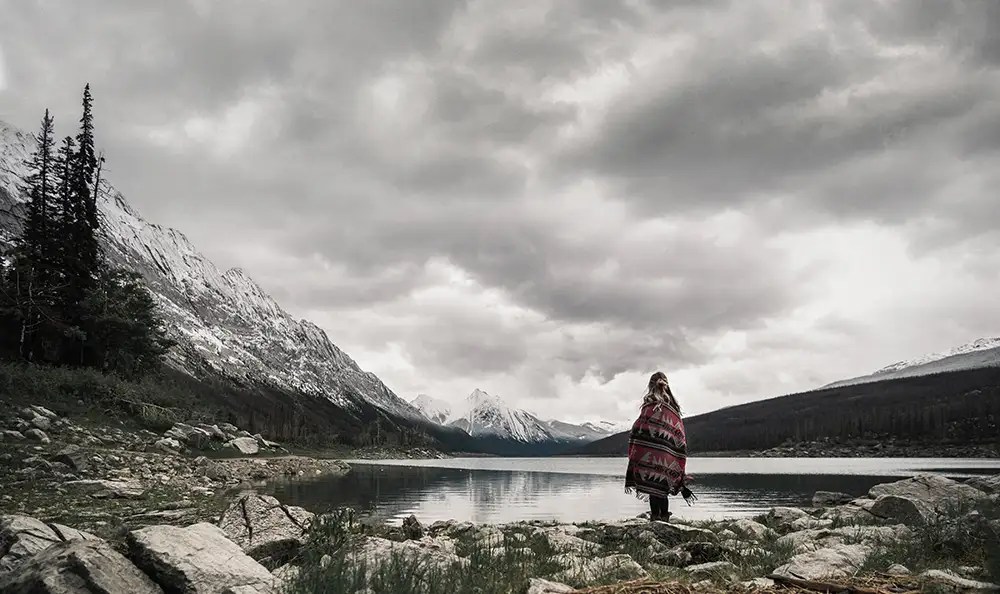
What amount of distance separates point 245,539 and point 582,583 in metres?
5.12

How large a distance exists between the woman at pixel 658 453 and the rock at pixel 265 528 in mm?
8550

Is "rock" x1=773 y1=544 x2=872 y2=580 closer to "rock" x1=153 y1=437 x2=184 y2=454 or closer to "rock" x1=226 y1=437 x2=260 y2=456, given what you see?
"rock" x1=153 y1=437 x2=184 y2=454

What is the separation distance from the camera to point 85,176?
48.0m

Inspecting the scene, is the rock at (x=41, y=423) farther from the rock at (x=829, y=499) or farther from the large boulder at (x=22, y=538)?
the rock at (x=829, y=499)

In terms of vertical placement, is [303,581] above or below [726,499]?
above

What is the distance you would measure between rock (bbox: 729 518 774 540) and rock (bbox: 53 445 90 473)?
1983 cm

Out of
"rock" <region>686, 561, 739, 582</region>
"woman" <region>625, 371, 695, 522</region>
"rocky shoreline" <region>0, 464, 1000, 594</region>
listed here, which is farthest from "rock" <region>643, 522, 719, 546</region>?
"woman" <region>625, 371, 695, 522</region>

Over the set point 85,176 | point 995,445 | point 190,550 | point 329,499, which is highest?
point 85,176

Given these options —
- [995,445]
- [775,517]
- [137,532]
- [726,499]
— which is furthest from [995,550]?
[995,445]

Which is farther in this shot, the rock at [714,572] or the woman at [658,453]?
the woman at [658,453]

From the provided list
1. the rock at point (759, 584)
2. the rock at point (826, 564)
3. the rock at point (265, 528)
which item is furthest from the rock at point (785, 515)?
the rock at point (265, 528)

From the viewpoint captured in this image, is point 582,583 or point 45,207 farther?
point 45,207

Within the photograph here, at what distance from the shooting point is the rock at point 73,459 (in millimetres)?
20406

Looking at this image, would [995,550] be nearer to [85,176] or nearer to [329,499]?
[329,499]
